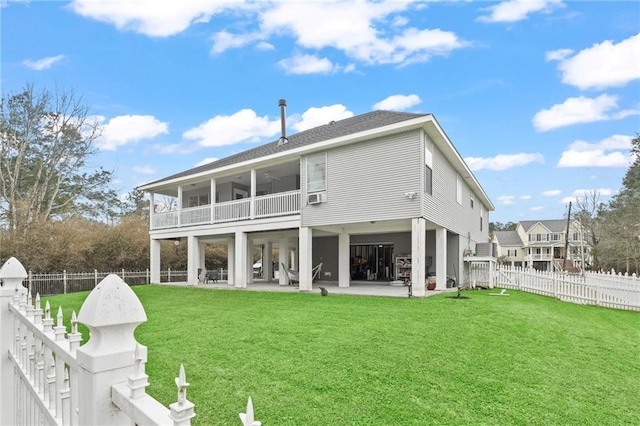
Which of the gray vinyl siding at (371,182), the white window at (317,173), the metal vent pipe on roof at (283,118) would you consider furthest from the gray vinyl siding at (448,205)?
the metal vent pipe on roof at (283,118)

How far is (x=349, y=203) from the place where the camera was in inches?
500

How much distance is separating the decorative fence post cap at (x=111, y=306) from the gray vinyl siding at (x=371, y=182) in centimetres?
1056

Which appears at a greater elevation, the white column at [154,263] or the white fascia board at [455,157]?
the white fascia board at [455,157]

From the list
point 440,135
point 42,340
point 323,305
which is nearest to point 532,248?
point 440,135

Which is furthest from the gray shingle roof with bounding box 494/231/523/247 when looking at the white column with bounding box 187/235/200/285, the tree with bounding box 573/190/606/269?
the white column with bounding box 187/235/200/285

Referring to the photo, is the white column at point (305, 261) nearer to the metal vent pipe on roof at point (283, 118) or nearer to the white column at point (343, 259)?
the white column at point (343, 259)

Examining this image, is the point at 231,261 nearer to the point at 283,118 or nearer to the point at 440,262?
the point at 283,118

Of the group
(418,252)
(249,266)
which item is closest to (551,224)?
(249,266)

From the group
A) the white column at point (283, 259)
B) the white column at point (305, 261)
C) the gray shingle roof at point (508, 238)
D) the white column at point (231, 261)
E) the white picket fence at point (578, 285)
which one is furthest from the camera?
the gray shingle roof at point (508, 238)

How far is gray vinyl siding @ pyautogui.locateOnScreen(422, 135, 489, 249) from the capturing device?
1258cm

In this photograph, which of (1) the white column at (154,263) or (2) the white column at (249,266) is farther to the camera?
(1) the white column at (154,263)

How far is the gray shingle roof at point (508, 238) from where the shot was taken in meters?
54.9

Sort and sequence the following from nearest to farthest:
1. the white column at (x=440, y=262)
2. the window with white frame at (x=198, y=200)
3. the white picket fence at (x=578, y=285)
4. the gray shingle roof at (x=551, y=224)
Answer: the white picket fence at (x=578, y=285)
the white column at (x=440, y=262)
the window with white frame at (x=198, y=200)
the gray shingle roof at (x=551, y=224)

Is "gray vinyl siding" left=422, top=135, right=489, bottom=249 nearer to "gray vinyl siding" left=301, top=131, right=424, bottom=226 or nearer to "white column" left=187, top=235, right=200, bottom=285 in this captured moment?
"gray vinyl siding" left=301, top=131, right=424, bottom=226
